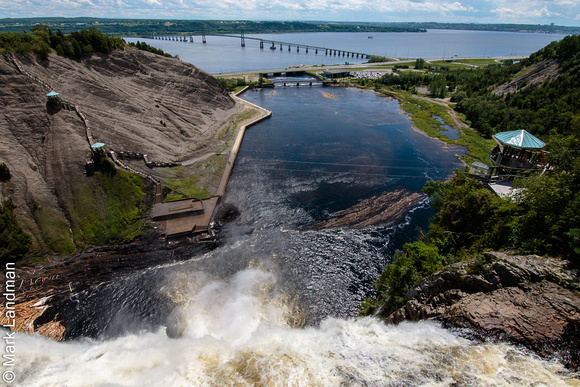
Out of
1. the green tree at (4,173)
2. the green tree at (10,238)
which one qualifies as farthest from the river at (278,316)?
the green tree at (4,173)

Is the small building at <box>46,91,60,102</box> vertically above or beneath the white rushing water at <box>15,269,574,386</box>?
above

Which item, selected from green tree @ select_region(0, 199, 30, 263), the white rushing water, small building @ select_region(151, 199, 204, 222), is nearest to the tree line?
green tree @ select_region(0, 199, 30, 263)

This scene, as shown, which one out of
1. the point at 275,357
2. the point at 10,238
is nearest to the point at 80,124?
the point at 10,238

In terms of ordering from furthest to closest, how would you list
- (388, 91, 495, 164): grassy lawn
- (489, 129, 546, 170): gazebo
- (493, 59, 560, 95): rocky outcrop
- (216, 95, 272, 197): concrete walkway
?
(493, 59, 560, 95): rocky outcrop
(388, 91, 495, 164): grassy lawn
(216, 95, 272, 197): concrete walkway
(489, 129, 546, 170): gazebo

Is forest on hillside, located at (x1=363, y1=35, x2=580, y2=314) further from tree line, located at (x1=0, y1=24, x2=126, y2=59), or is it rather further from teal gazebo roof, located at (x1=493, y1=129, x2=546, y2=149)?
tree line, located at (x1=0, y1=24, x2=126, y2=59)

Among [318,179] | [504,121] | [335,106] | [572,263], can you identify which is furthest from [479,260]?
[335,106]

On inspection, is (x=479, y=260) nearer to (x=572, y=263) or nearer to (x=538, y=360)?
(x=572, y=263)

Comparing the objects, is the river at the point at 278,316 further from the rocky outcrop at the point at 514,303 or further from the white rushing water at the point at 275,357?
the rocky outcrop at the point at 514,303

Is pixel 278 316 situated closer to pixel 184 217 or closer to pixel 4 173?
pixel 184 217
